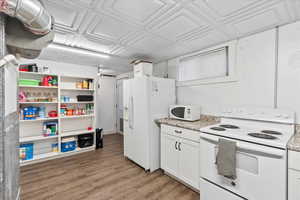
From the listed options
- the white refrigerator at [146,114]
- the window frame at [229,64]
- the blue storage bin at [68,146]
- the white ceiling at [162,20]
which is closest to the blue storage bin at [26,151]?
the blue storage bin at [68,146]

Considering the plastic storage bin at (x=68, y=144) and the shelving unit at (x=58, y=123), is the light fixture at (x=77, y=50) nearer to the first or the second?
the shelving unit at (x=58, y=123)

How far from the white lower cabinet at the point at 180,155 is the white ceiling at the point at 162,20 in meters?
1.50

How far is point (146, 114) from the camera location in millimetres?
2434

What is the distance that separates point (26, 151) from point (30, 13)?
3.08m

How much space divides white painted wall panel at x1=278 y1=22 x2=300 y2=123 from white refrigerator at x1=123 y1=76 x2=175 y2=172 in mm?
1704

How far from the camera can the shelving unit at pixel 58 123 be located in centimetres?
288

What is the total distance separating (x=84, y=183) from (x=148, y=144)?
3.98 ft

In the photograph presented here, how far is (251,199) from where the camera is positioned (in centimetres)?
130

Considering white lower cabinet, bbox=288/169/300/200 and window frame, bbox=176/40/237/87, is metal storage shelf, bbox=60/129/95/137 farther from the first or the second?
white lower cabinet, bbox=288/169/300/200

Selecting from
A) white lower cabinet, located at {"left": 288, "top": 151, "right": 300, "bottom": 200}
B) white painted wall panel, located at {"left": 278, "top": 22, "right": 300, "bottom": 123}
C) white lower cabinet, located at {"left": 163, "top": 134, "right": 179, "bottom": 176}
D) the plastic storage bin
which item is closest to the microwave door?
white lower cabinet, located at {"left": 163, "top": 134, "right": 179, "bottom": 176}

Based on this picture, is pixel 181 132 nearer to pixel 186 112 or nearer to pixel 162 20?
pixel 186 112

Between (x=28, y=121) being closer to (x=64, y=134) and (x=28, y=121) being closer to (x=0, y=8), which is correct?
(x=64, y=134)

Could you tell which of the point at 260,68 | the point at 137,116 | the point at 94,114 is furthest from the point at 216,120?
the point at 94,114

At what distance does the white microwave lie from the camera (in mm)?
2303
